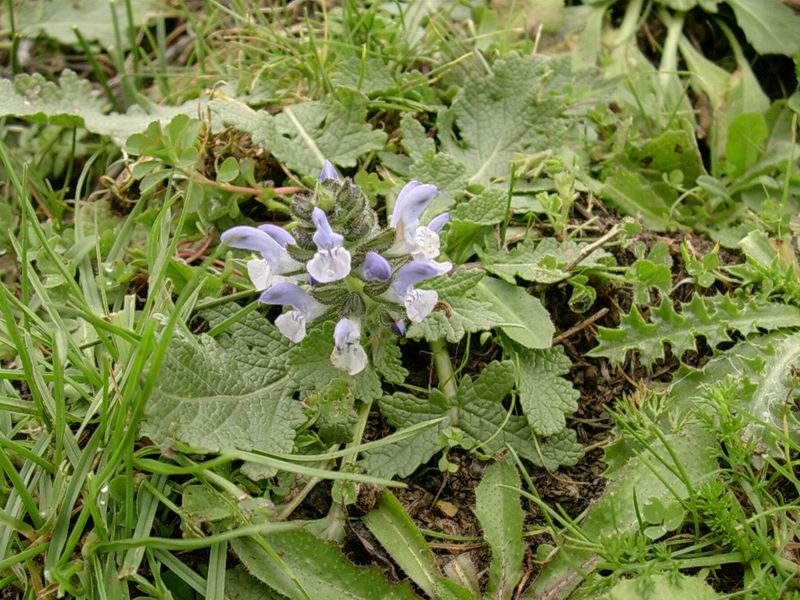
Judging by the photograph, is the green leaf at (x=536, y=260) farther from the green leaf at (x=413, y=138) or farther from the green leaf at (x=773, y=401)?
the green leaf at (x=773, y=401)

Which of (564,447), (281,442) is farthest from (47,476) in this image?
(564,447)

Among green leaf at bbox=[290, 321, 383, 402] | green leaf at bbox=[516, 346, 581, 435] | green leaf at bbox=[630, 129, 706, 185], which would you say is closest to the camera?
green leaf at bbox=[290, 321, 383, 402]

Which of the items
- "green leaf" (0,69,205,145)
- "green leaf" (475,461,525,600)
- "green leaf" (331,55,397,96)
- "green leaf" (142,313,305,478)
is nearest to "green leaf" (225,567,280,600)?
"green leaf" (142,313,305,478)

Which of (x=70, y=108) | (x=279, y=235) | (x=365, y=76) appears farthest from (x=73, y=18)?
(x=279, y=235)

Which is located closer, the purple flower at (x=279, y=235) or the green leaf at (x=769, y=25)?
the purple flower at (x=279, y=235)

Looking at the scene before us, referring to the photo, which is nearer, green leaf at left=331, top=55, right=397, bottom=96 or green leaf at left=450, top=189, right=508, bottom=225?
green leaf at left=450, top=189, right=508, bottom=225

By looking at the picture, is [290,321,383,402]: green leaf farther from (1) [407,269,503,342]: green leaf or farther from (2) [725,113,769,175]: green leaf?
(2) [725,113,769,175]: green leaf

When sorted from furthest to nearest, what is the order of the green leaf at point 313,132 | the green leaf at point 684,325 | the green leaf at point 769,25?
1. the green leaf at point 769,25
2. the green leaf at point 313,132
3. the green leaf at point 684,325

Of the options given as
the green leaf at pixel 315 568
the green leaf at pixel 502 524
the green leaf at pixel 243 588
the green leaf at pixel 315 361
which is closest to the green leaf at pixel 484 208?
the green leaf at pixel 315 361
